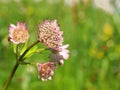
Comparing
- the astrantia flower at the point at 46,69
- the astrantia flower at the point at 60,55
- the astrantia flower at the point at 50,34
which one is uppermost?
the astrantia flower at the point at 50,34

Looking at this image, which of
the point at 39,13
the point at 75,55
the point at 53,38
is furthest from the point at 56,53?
the point at 39,13

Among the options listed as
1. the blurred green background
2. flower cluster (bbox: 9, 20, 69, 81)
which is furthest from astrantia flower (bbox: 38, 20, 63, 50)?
the blurred green background

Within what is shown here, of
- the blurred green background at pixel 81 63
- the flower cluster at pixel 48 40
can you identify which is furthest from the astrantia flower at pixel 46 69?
the blurred green background at pixel 81 63

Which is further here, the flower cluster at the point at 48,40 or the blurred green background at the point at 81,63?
the blurred green background at the point at 81,63

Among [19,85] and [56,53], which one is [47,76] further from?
[19,85]

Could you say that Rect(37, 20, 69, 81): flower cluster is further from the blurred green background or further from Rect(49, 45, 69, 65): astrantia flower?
the blurred green background

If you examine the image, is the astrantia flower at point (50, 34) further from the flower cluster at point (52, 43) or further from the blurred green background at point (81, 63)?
the blurred green background at point (81, 63)

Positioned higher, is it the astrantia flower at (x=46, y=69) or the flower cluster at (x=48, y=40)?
the flower cluster at (x=48, y=40)
